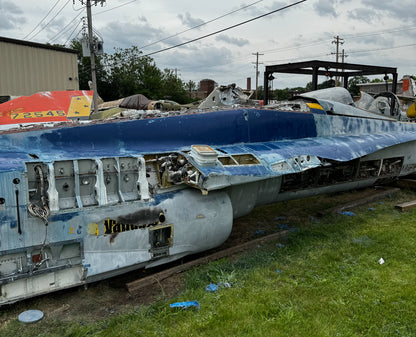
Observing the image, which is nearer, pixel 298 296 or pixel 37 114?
pixel 298 296

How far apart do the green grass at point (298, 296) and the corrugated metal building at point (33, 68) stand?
19856 millimetres

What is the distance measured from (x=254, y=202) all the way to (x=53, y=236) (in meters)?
3.31

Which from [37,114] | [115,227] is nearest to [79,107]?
[37,114]

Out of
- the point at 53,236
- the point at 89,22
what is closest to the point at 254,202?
the point at 53,236

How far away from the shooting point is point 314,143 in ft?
21.9

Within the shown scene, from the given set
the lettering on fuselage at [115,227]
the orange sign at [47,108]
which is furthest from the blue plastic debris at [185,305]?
the orange sign at [47,108]

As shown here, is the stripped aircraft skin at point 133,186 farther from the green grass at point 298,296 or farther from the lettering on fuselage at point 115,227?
the green grass at point 298,296

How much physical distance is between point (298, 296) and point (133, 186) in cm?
257

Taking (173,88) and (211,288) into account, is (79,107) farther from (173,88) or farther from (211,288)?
(173,88)

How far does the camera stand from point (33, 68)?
21.3 metres

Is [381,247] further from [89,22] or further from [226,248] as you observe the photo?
[89,22]

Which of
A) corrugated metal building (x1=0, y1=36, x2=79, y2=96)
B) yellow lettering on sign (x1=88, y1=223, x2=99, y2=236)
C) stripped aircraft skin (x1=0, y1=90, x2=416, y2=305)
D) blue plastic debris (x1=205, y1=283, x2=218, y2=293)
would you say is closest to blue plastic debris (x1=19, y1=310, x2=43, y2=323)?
stripped aircraft skin (x1=0, y1=90, x2=416, y2=305)

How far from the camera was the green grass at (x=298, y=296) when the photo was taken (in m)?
3.84

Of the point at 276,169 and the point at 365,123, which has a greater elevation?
the point at 365,123
